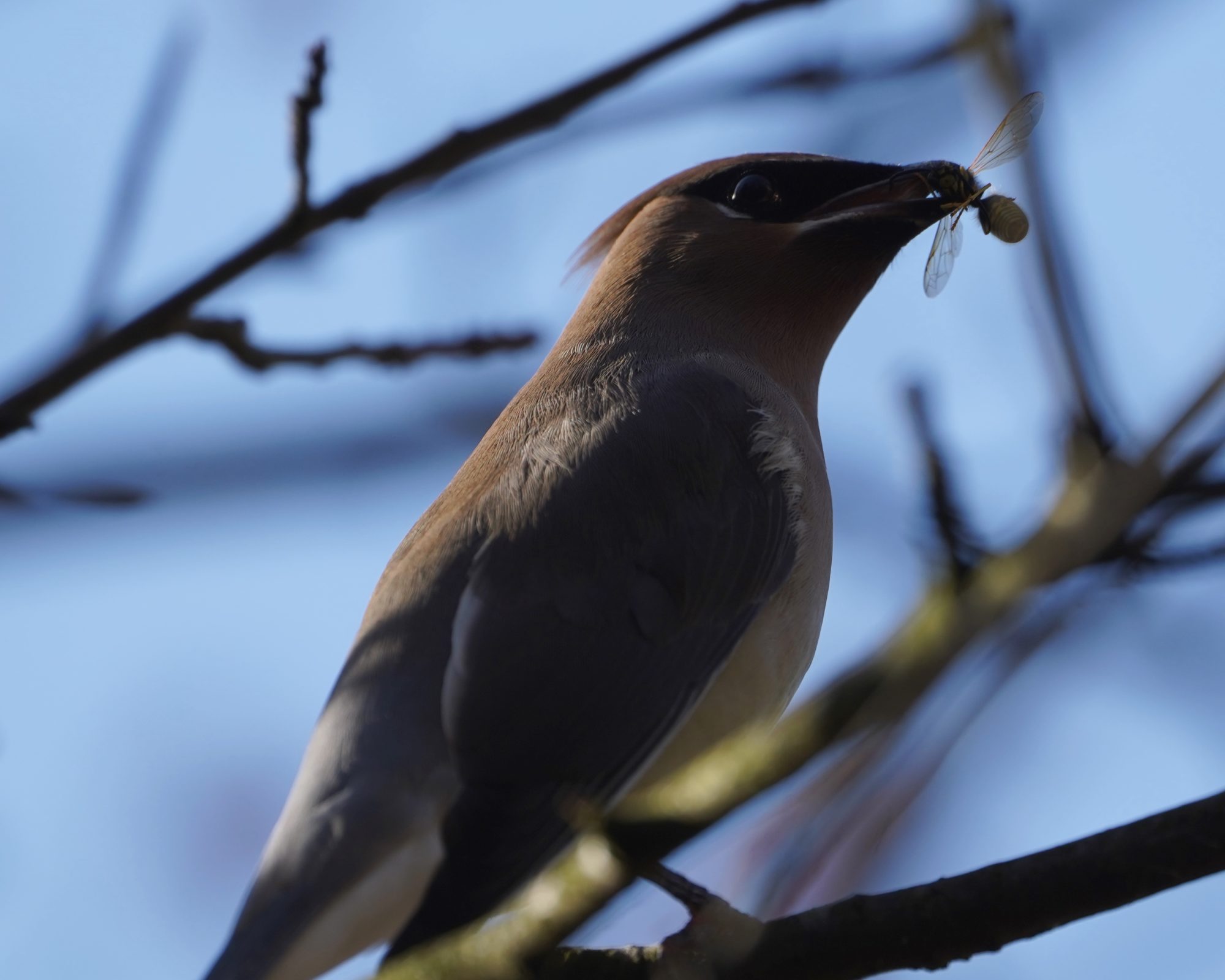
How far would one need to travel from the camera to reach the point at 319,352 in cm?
329

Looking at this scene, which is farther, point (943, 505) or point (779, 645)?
point (779, 645)

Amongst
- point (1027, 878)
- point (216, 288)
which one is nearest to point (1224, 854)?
point (1027, 878)

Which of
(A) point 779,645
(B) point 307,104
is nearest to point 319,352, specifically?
(B) point 307,104

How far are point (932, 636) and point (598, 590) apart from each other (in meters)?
2.12

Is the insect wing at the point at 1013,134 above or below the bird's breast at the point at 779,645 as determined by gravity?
above

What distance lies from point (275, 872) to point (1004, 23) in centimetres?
213

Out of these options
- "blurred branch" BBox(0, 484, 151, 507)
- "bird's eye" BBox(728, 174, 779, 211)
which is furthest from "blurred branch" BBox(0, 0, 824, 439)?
"bird's eye" BBox(728, 174, 779, 211)

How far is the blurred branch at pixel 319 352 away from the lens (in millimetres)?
3168

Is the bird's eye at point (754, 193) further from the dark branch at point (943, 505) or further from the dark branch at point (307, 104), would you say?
the dark branch at point (943, 505)

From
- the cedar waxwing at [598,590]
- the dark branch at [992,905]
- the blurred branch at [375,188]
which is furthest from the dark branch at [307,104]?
the dark branch at [992,905]

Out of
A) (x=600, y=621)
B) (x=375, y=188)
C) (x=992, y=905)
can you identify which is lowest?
(x=992, y=905)

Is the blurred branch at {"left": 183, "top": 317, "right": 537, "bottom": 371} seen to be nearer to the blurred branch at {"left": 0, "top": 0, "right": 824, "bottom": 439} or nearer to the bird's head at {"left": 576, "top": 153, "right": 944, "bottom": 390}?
the blurred branch at {"left": 0, "top": 0, "right": 824, "bottom": 439}

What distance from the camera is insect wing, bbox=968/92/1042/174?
235 cm

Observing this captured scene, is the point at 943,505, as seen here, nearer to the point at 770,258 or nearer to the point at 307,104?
the point at 307,104
